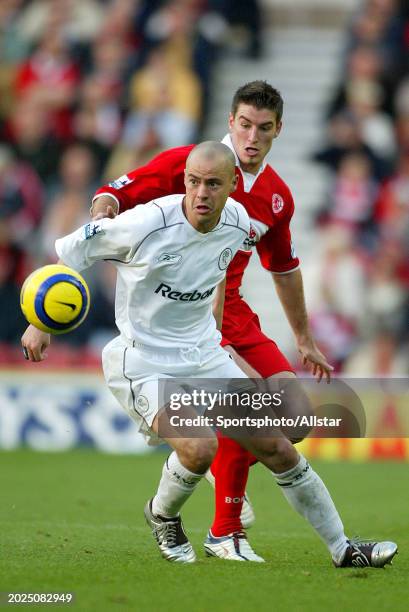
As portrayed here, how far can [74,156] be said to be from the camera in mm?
15750

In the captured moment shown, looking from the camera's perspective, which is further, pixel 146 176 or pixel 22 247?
pixel 22 247

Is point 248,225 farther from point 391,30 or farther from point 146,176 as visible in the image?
point 391,30

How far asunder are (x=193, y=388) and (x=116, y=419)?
24.4ft

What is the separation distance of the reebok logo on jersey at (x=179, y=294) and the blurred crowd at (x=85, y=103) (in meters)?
8.42

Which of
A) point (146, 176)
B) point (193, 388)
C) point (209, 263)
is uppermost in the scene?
point (146, 176)

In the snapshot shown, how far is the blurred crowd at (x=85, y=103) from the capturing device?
15.1m

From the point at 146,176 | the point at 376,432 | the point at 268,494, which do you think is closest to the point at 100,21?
the point at 376,432

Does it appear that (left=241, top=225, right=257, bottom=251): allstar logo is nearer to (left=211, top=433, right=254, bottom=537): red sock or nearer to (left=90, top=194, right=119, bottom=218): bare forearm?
(left=90, top=194, right=119, bottom=218): bare forearm

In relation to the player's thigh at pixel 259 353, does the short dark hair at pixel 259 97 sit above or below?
above

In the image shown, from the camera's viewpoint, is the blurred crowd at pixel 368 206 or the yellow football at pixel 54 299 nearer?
the yellow football at pixel 54 299

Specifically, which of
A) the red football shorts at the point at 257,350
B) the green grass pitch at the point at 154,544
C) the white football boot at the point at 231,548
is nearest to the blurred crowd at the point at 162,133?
the green grass pitch at the point at 154,544

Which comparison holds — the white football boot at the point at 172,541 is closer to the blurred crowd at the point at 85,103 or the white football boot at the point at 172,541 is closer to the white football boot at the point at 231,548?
the white football boot at the point at 231,548

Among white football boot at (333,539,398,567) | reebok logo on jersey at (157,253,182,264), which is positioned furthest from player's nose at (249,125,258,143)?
white football boot at (333,539,398,567)

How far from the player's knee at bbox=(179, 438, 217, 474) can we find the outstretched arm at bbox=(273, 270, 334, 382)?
1.32 meters
